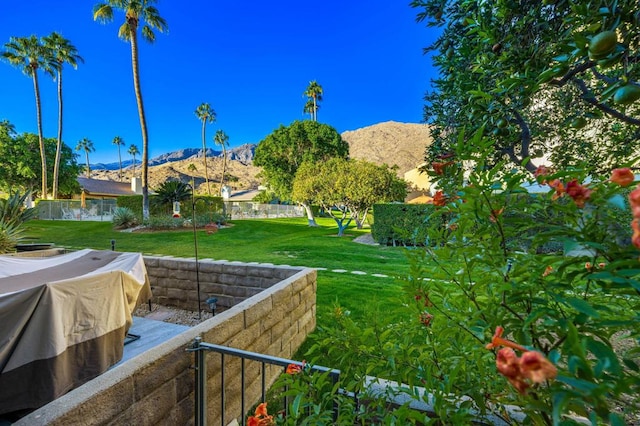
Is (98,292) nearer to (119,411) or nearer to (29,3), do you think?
(119,411)

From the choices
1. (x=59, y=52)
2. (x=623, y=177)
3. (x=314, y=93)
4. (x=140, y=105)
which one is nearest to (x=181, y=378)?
(x=623, y=177)

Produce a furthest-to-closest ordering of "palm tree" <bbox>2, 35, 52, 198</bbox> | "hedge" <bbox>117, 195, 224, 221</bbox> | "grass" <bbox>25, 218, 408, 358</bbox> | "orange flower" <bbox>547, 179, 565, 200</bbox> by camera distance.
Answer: "palm tree" <bbox>2, 35, 52, 198</bbox> → "hedge" <bbox>117, 195, 224, 221</bbox> → "grass" <bbox>25, 218, 408, 358</bbox> → "orange flower" <bbox>547, 179, 565, 200</bbox>

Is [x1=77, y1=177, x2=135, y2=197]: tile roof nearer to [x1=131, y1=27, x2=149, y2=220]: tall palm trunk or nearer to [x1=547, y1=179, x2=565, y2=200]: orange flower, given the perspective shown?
[x1=131, y1=27, x2=149, y2=220]: tall palm trunk

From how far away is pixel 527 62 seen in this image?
1.43 m

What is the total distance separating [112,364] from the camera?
10.5ft

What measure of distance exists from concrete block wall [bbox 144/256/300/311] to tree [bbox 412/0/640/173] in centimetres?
329

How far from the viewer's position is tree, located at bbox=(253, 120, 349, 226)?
29.0 meters

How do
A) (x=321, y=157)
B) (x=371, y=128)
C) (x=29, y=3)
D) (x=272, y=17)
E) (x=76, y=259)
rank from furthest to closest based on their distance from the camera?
(x=371, y=128) → (x=321, y=157) → (x=272, y=17) → (x=29, y=3) → (x=76, y=259)

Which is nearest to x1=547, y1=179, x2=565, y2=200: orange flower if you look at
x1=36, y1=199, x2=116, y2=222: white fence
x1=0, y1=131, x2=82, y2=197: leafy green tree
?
x1=36, y1=199, x2=116, y2=222: white fence

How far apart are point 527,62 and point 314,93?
134ft

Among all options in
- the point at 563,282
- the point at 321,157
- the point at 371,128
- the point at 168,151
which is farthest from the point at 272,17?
the point at 168,151

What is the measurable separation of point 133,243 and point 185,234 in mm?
2588

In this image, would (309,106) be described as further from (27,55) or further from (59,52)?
(27,55)

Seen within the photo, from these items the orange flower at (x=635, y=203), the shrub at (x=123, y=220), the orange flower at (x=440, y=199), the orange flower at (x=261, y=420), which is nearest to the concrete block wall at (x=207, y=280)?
the orange flower at (x=261, y=420)
